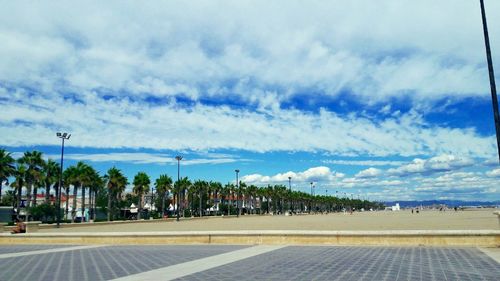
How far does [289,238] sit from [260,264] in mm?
5036

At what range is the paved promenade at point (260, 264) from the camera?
8609mm

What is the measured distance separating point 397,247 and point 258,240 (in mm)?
4830

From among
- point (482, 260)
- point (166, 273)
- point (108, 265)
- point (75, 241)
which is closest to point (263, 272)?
point (166, 273)

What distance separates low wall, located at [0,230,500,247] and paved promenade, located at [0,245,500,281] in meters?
0.79

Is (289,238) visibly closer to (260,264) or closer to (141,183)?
(260,264)

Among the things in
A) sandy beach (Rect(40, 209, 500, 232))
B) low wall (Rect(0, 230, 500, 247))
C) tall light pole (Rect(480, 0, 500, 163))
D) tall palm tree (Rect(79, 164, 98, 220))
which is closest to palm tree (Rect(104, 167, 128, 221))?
tall palm tree (Rect(79, 164, 98, 220))

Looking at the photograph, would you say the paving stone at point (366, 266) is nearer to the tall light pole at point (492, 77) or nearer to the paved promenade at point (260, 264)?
the paved promenade at point (260, 264)

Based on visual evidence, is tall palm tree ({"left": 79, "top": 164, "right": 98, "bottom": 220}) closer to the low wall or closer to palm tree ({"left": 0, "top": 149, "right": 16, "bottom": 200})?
palm tree ({"left": 0, "top": 149, "right": 16, "bottom": 200})

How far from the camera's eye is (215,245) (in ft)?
50.8

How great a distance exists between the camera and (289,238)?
1519 cm

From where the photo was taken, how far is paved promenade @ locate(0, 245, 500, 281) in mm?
8609

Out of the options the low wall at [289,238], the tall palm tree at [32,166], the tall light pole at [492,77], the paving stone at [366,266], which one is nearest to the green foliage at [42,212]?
the tall palm tree at [32,166]

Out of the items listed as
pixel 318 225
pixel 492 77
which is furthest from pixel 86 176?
pixel 492 77

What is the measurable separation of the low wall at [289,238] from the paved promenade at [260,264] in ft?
2.60
